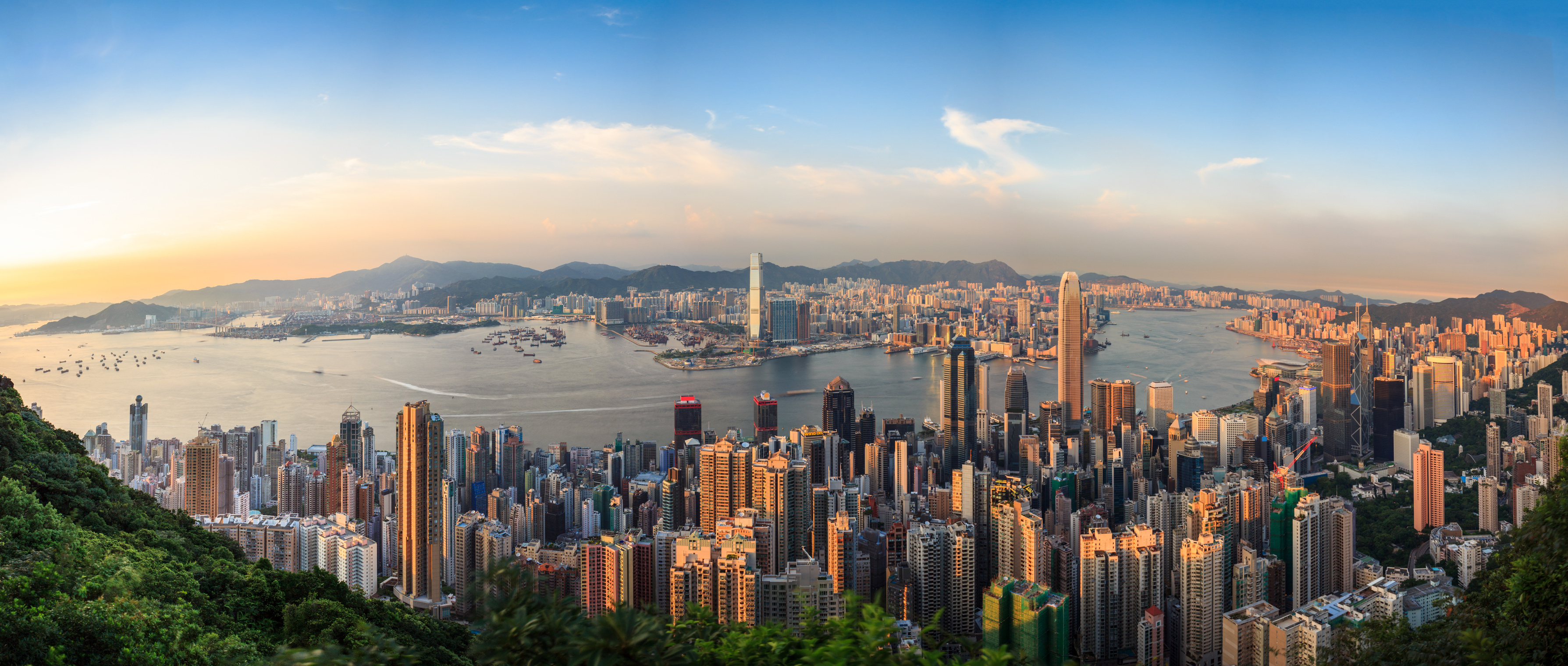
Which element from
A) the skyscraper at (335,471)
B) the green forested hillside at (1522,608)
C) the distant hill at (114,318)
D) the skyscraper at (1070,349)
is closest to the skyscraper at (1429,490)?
the skyscraper at (1070,349)

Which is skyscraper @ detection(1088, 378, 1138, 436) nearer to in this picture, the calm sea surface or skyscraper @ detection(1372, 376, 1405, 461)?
the calm sea surface

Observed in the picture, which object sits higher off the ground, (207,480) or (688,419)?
(688,419)

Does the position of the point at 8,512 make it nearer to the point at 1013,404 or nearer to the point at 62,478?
the point at 62,478

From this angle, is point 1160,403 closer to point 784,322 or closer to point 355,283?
point 784,322

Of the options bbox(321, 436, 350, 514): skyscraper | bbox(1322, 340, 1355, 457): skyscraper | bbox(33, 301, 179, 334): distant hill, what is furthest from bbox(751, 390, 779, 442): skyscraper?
bbox(33, 301, 179, 334): distant hill

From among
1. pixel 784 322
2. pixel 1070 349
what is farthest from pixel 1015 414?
pixel 784 322
